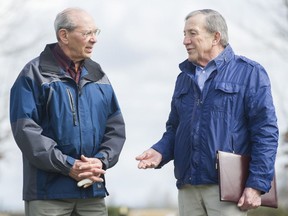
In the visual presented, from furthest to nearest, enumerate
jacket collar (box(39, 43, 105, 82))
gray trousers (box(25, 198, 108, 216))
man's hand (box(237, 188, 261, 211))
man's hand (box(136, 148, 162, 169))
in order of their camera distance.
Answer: man's hand (box(136, 148, 162, 169))
jacket collar (box(39, 43, 105, 82))
gray trousers (box(25, 198, 108, 216))
man's hand (box(237, 188, 261, 211))

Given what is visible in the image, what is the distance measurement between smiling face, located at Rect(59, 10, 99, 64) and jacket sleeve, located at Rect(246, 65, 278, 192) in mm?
1109

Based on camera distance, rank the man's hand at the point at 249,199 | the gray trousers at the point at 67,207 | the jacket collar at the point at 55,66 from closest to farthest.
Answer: the man's hand at the point at 249,199, the gray trousers at the point at 67,207, the jacket collar at the point at 55,66

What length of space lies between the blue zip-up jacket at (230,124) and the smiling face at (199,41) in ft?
0.36

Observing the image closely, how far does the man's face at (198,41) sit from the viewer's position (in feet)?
19.0

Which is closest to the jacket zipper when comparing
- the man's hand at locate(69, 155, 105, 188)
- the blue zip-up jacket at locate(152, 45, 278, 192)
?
the man's hand at locate(69, 155, 105, 188)

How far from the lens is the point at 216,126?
5594 millimetres

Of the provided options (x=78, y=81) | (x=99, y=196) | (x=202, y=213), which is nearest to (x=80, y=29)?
(x=78, y=81)

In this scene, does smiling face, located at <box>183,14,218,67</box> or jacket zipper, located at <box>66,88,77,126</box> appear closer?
jacket zipper, located at <box>66,88,77,126</box>

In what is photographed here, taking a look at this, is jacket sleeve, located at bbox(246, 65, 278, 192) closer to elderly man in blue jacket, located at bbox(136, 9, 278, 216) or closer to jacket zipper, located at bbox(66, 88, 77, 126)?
elderly man in blue jacket, located at bbox(136, 9, 278, 216)

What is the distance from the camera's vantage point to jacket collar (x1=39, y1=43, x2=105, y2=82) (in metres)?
5.75

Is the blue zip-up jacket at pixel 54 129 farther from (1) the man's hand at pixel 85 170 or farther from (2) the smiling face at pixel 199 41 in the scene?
(2) the smiling face at pixel 199 41

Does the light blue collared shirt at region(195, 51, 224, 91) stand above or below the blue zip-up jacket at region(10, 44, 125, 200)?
above

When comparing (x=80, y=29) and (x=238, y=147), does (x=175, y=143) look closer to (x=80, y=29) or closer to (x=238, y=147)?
(x=238, y=147)

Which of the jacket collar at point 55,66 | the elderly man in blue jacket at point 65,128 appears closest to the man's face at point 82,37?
the elderly man in blue jacket at point 65,128
